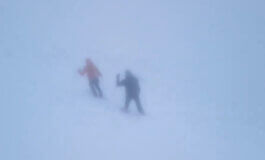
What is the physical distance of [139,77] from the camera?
464 inches

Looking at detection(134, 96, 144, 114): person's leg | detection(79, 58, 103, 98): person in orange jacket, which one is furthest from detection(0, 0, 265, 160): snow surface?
detection(79, 58, 103, 98): person in orange jacket

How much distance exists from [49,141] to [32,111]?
0.83 metres

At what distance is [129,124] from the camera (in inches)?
310

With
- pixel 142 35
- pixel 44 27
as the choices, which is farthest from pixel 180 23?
pixel 44 27

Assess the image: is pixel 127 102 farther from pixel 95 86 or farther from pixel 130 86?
pixel 95 86

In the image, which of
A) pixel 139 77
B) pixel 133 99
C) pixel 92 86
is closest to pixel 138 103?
pixel 133 99

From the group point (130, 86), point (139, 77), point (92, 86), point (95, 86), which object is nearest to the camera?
point (130, 86)

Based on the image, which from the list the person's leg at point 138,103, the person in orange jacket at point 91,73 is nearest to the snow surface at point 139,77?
the person's leg at point 138,103

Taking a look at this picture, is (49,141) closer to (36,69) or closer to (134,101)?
(134,101)

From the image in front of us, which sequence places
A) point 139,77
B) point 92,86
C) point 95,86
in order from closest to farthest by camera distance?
1. point 92,86
2. point 95,86
3. point 139,77

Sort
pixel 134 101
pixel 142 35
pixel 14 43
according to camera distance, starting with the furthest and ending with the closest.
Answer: pixel 142 35 → pixel 14 43 → pixel 134 101

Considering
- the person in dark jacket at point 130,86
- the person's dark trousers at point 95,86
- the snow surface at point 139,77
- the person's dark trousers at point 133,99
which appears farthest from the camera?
the person's dark trousers at point 95,86

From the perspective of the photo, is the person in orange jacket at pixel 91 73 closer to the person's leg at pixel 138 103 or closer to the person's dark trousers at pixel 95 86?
the person's dark trousers at pixel 95 86

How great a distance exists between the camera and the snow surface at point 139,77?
723 centimetres
